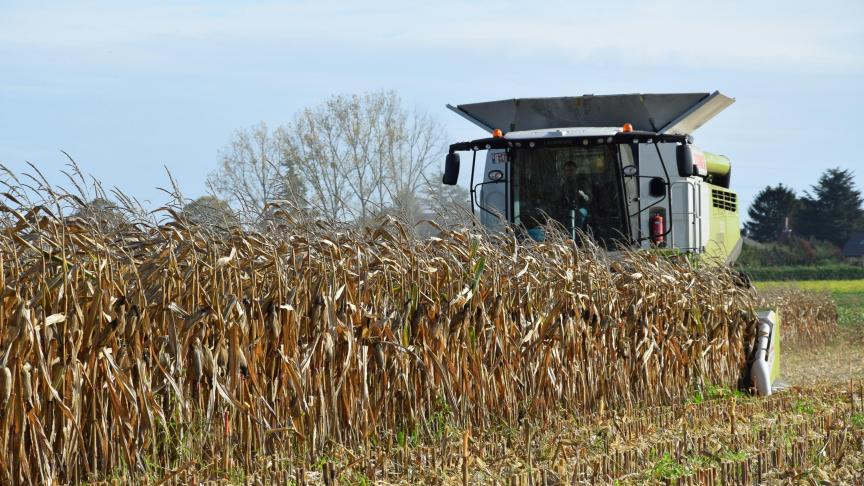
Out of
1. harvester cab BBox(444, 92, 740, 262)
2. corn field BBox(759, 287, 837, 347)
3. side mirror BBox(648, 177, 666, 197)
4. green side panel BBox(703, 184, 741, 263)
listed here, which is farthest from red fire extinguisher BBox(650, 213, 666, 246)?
corn field BBox(759, 287, 837, 347)

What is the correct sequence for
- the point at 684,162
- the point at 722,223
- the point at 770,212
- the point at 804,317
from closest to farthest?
the point at 684,162 < the point at 722,223 < the point at 804,317 < the point at 770,212

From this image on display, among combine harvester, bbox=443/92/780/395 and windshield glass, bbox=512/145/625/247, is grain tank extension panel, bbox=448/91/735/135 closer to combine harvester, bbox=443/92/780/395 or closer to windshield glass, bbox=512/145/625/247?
combine harvester, bbox=443/92/780/395

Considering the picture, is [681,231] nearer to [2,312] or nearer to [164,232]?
[164,232]

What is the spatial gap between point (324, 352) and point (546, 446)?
4.32ft

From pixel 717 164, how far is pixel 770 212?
181 ft

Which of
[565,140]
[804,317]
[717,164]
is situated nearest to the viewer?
[565,140]

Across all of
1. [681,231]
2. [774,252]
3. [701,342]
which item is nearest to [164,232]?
[701,342]

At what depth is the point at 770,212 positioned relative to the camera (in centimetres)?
6612

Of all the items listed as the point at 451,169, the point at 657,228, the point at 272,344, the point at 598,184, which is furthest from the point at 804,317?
the point at 272,344

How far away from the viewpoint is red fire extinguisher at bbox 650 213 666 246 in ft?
34.5

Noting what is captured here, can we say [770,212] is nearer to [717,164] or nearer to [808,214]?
[808,214]

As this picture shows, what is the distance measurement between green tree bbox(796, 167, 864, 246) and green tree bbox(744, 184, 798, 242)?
1.20 metres

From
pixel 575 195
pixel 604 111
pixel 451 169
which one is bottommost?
pixel 575 195

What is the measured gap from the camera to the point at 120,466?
14.9 ft
